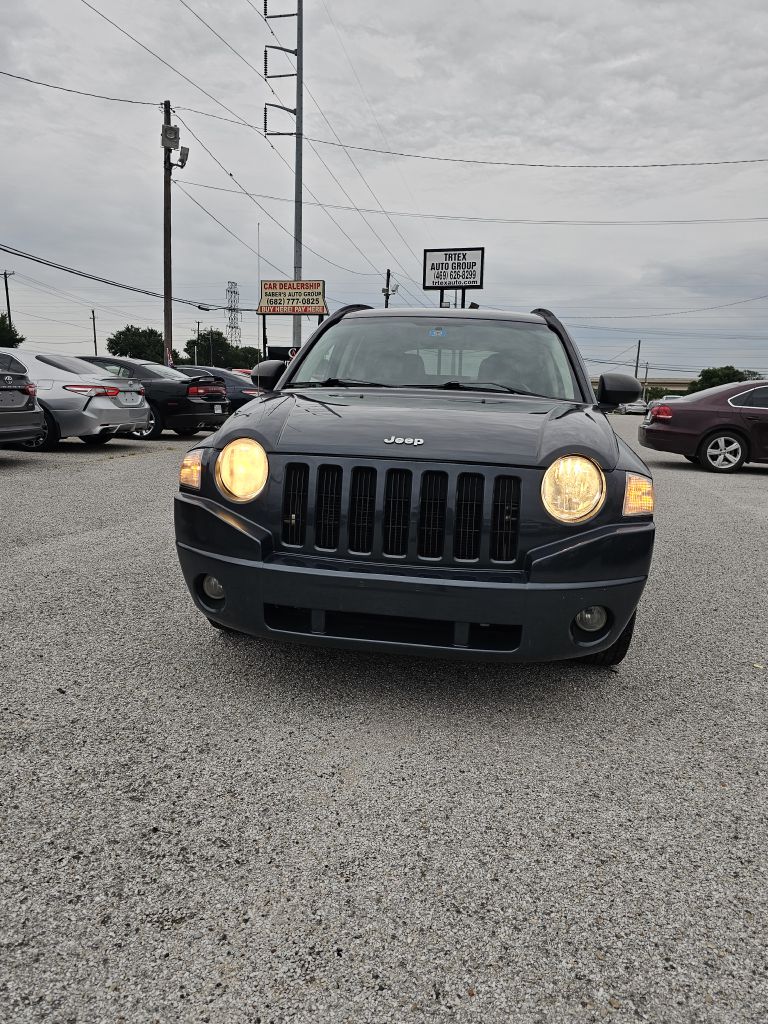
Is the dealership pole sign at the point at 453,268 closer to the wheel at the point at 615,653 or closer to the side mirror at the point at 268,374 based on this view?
the side mirror at the point at 268,374

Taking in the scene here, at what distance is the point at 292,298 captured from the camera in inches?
1125

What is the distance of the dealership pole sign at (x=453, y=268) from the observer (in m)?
50.2

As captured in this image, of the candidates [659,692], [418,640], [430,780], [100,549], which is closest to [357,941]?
[430,780]

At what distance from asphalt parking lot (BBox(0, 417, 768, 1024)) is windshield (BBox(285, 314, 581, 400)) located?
4.56 ft

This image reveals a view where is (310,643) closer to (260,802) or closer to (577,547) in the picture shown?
(260,802)

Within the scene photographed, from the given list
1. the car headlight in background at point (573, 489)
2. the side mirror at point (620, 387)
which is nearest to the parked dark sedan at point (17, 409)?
the side mirror at point (620, 387)

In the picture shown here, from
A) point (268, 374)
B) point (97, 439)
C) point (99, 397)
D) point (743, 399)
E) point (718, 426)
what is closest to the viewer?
point (268, 374)

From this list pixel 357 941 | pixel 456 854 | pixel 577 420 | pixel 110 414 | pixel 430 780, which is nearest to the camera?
pixel 357 941

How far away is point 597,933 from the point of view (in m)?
1.68

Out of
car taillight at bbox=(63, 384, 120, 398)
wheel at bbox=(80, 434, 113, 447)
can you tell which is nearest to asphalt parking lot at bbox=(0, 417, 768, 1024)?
car taillight at bbox=(63, 384, 120, 398)

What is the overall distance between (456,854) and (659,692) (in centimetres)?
145

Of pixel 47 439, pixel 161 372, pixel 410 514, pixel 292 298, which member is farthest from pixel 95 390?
pixel 292 298

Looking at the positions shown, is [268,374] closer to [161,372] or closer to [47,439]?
[47,439]

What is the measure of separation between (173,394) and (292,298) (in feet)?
55.7
